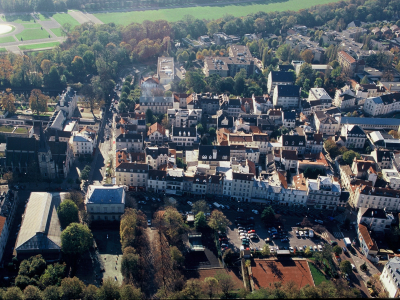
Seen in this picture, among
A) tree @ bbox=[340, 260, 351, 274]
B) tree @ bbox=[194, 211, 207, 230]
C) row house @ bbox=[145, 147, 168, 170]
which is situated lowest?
tree @ bbox=[340, 260, 351, 274]

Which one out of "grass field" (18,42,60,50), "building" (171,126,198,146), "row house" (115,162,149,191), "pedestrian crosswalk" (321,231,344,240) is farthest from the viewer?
"grass field" (18,42,60,50)

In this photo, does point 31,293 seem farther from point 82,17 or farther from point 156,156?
point 82,17

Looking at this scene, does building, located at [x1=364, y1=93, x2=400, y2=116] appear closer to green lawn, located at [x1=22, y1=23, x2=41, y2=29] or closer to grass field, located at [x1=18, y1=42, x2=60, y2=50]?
grass field, located at [x1=18, y1=42, x2=60, y2=50]

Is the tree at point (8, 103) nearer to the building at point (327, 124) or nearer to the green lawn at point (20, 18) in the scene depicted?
the green lawn at point (20, 18)

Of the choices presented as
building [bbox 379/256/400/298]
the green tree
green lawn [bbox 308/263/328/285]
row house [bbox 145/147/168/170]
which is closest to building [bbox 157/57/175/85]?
row house [bbox 145/147/168/170]

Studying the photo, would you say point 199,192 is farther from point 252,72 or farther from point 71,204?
point 252,72

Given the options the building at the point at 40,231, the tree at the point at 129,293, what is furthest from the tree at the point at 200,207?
the building at the point at 40,231

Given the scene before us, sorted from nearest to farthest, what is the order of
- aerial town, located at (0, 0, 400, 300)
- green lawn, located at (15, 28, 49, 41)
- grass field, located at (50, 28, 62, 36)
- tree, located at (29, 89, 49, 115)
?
aerial town, located at (0, 0, 400, 300) → tree, located at (29, 89, 49, 115) → green lawn, located at (15, 28, 49, 41) → grass field, located at (50, 28, 62, 36)
